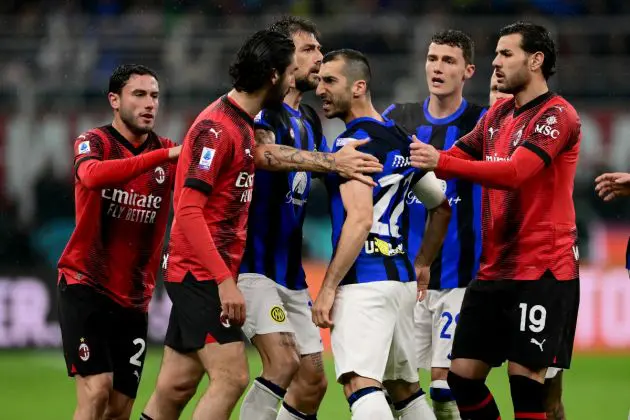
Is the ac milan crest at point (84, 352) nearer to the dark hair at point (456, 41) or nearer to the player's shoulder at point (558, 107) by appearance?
the player's shoulder at point (558, 107)

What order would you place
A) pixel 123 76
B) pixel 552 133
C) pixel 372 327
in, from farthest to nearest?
pixel 123 76 → pixel 552 133 → pixel 372 327

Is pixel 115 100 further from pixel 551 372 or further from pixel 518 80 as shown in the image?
pixel 551 372

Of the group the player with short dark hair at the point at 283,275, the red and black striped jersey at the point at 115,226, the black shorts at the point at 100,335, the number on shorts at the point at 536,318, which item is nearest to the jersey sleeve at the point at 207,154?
the player with short dark hair at the point at 283,275

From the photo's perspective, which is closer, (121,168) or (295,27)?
(121,168)

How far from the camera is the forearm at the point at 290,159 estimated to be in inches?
262

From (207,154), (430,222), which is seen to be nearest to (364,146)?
(207,154)

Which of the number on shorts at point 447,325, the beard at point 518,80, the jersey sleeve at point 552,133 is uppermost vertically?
the beard at point 518,80

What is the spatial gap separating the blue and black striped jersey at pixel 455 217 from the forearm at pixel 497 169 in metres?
1.59

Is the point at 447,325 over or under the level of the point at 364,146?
under

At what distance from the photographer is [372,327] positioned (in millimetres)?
6609

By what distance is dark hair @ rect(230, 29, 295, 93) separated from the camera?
648cm

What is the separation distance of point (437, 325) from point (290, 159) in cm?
210

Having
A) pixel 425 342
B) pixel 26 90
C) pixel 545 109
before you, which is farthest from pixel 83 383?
pixel 26 90

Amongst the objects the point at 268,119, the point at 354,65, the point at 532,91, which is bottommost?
the point at 268,119
